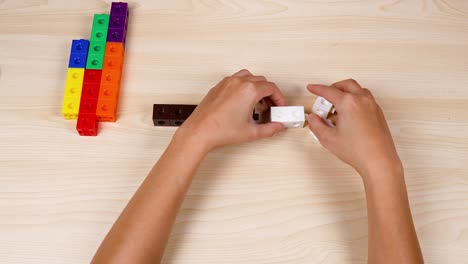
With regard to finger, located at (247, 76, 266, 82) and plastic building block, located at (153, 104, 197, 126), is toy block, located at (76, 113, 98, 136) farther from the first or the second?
finger, located at (247, 76, 266, 82)

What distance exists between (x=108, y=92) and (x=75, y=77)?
0.08 meters

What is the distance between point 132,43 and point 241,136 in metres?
0.34

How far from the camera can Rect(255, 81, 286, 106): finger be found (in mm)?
871

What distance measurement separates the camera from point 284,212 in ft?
2.80

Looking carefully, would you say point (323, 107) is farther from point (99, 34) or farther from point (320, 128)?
point (99, 34)

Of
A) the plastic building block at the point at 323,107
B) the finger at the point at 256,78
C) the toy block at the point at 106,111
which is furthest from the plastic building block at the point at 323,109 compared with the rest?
the toy block at the point at 106,111

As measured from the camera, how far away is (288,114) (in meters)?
0.90

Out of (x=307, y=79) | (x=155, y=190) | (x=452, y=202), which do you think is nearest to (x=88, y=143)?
(x=155, y=190)

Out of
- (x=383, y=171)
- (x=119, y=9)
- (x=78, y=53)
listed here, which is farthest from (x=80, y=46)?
(x=383, y=171)

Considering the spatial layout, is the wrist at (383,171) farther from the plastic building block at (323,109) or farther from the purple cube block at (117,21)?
the purple cube block at (117,21)

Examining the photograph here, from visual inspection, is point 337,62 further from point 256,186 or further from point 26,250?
point 26,250

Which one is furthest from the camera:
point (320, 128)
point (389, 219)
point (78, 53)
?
point (78, 53)

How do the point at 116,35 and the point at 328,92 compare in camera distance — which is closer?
the point at 328,92

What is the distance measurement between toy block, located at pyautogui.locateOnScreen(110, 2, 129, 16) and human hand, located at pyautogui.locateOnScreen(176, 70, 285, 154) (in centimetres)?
29
